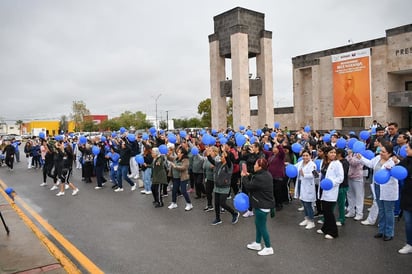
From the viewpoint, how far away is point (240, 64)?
2741cm

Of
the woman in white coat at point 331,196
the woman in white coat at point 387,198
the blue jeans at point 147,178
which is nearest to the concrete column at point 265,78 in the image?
the blue jeans at point 147,178

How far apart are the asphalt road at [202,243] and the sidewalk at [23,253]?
1.61ft

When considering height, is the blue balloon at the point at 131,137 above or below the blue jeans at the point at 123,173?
above

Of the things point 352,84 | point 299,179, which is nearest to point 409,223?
point 299,179

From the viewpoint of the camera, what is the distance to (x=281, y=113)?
1471 inches

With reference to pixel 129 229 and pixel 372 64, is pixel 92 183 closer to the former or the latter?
pixel 129 229

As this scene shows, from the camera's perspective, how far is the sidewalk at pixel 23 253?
14.8ft

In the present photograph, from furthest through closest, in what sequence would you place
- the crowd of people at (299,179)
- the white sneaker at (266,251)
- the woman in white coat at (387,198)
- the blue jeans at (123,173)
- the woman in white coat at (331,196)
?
the blue jeans at (123,173) < the woman in white coat at (331,196) < the woman in white coat at (387,198) < the crowd of people at (299,179) < the white sneaker at (266,251)

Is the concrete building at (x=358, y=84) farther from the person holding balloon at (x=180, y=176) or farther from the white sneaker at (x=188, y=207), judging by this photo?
the white sneaker at (x=188, y=207)

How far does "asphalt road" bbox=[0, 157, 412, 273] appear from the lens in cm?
460

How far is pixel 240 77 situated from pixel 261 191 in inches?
919

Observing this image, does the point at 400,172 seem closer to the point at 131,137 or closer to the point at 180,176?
the point at 180,176

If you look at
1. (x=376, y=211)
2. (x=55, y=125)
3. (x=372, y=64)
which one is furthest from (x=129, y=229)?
(x=55, y=125)

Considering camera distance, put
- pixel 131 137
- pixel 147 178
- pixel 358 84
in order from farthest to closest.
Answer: pixel 358 84 < pixel 131 137 < pixel 147 178
